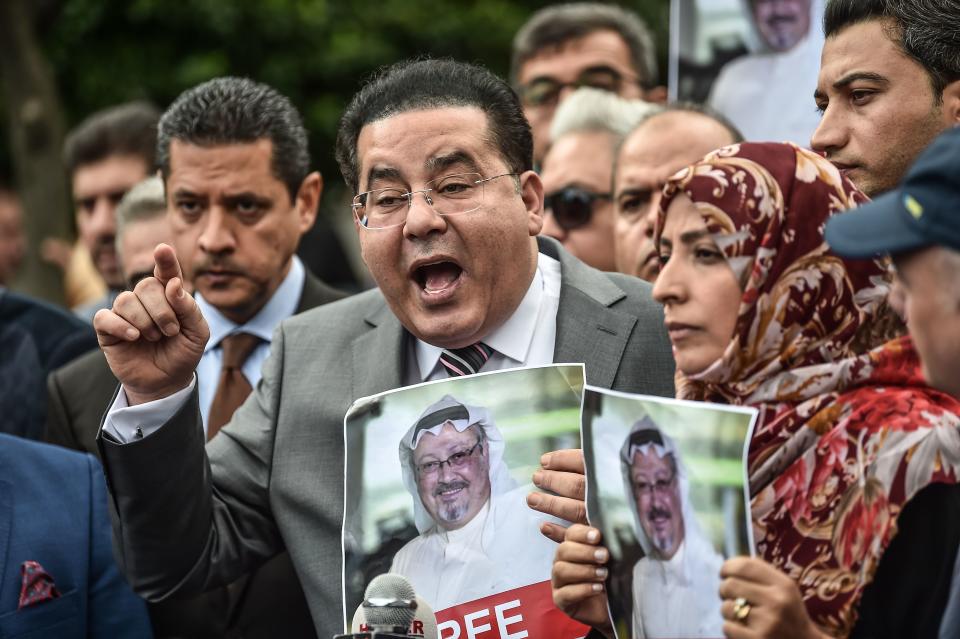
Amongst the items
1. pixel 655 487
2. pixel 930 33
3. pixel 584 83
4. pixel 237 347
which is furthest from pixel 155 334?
pixel 584 83

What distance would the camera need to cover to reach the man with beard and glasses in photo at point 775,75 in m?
5.57

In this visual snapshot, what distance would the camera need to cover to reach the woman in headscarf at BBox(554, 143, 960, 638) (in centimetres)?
267

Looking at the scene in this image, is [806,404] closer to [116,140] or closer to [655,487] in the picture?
[655,487]

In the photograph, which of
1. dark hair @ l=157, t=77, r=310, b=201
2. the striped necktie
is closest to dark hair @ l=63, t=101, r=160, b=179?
dark hair @ l=157, t=77, r=310, b=201

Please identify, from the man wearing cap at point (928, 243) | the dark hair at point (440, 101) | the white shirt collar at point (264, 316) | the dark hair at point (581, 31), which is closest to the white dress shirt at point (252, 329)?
the white shirt collar at point (264, 316)

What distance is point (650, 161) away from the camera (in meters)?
5.02

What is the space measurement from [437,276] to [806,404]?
1247 millimetres

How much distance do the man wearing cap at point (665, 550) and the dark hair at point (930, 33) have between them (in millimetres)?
1408

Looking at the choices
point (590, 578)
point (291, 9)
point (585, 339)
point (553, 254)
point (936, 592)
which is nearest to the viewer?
point (936, 592)

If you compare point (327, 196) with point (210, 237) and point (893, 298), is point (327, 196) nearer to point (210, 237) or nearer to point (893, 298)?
point (210, 237)

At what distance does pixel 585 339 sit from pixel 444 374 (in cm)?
43

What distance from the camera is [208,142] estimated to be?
5.15 m

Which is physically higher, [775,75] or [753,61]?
[753,61]

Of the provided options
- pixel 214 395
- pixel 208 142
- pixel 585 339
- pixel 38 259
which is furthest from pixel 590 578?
pixel 38 259
